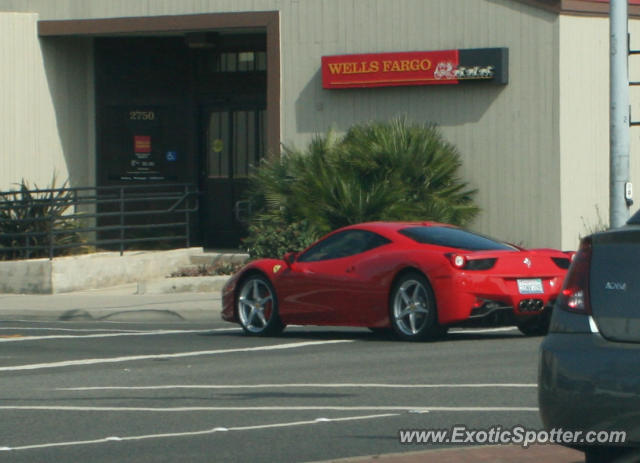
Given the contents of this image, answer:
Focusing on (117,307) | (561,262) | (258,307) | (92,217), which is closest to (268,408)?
(561,262)

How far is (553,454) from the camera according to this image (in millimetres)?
7227

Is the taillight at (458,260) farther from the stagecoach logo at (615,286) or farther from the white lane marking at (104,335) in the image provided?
the stagecoach logo at (615,286)

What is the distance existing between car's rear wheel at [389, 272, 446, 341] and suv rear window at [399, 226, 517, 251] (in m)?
0.58

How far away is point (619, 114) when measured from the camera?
60.7ft

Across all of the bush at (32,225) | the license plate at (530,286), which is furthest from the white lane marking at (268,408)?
the bush at (32,225)

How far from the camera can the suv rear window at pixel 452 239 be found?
46.8ft

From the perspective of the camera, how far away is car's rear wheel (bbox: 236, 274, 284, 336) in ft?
50.3

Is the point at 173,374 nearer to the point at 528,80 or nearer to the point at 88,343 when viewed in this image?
the point at 88,343

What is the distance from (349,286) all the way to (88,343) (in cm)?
303

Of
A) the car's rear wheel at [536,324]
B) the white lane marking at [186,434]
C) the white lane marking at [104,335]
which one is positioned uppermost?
the car's rear wheel at [536,324]

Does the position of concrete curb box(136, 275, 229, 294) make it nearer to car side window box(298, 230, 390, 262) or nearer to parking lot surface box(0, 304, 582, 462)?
parking lot surface box(0, 304, 582, 462)

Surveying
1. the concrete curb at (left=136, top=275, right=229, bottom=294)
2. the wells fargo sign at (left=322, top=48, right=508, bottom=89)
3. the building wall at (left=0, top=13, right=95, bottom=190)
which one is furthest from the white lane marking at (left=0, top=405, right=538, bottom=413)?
the building wall at (left=0, top=13, right=95, bottom=190)

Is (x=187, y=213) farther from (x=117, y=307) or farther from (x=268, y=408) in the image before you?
(x=268, y=408)

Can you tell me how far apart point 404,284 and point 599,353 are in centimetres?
802
